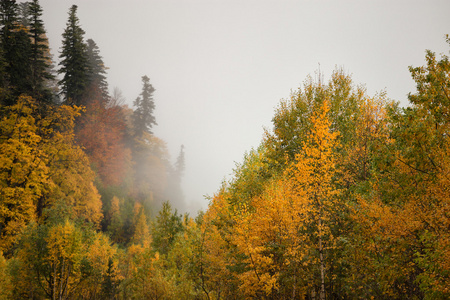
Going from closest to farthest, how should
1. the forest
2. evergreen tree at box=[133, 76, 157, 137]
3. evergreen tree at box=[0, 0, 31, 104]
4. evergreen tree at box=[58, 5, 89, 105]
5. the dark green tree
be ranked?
the forest
evergreen tree at box=[0, 0, 31, 104]
the dark green tree
evergreen tree at box=[58, 5, 89, 105]
evergreen tree at box=[133, 76, 157, 137]

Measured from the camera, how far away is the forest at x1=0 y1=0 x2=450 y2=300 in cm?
880

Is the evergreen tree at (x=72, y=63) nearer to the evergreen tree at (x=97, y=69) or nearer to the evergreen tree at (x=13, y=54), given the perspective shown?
the evergreen tree at (x=13, y=54)

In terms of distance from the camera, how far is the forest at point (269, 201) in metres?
8.80

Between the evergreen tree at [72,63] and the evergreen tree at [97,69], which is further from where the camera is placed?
the evergreen tree at [97,69]

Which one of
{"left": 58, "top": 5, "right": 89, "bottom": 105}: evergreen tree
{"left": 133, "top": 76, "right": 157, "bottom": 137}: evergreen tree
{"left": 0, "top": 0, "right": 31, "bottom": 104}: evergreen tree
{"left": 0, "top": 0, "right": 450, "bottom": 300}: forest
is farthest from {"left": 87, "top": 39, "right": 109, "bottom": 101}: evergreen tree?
{"left": 0, "top": 0, "right": 31, "bottom": 104}: evergreen tree

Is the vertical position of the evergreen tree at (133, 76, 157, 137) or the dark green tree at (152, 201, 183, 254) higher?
the evergreen tree at (133, 76, 157, 137)

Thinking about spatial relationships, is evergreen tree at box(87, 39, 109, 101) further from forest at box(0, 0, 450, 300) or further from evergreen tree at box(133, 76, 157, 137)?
evergreen tree at box(133, 76, 157, 137)

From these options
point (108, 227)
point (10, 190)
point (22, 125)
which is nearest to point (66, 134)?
point (22, 125)

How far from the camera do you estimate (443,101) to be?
8.94 meters

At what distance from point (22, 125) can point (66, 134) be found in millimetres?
5452

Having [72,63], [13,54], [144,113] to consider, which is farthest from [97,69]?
[13,54]

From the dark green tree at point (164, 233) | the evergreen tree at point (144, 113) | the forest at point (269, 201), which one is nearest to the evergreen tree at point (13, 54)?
the forest at point (269, 201)

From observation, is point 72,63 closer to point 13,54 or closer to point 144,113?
point 13,54

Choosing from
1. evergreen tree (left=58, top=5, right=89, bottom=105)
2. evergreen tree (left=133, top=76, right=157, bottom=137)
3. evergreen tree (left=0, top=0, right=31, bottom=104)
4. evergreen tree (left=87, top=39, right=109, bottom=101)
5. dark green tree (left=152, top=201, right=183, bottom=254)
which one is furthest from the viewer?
evergreen tree (left=133, top=76, right=157, bottom=137)
